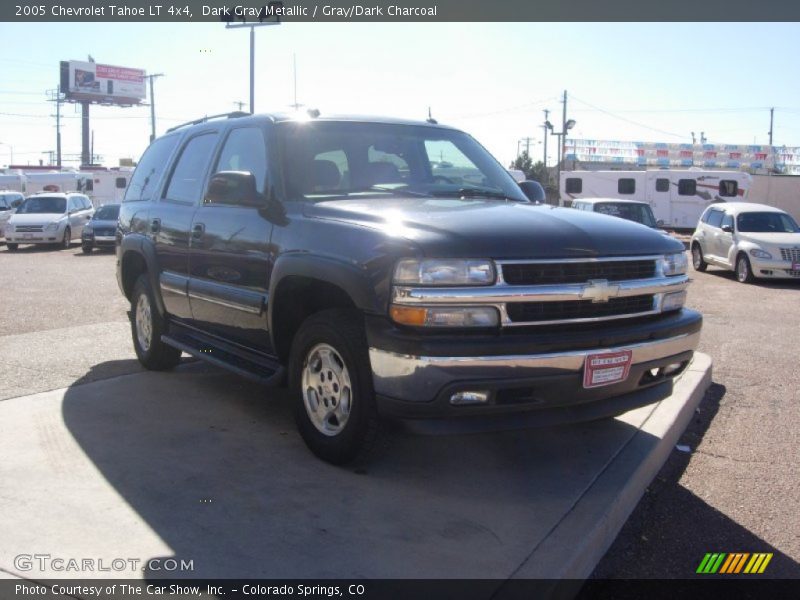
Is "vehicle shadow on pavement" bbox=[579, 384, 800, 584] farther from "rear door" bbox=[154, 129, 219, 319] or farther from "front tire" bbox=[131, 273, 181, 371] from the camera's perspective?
"front tire" bbox=[131, 273, 181, 371]

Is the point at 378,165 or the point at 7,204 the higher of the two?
the point at 378,165

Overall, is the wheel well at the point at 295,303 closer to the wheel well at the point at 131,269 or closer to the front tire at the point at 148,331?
the front tire at the point at 148,331

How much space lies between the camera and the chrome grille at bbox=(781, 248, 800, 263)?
15.6 meters

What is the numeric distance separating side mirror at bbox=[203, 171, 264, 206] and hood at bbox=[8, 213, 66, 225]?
72.7 feet

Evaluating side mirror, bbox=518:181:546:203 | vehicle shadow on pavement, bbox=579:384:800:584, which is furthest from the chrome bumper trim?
side mirror, bbox=518:181:546:203

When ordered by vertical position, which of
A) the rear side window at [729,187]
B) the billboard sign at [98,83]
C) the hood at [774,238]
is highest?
the billboard sign at [98,83]

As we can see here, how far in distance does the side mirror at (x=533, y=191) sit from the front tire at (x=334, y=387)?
2217 millimetres

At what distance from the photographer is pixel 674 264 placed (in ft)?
15.4

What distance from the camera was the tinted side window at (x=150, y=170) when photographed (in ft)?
22.2

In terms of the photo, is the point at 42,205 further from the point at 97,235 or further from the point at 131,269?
the point at 131,269

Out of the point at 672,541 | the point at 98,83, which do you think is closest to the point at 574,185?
the point at 672,541

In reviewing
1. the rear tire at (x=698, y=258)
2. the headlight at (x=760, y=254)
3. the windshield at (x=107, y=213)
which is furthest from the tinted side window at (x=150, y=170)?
the windshield at (x=107, y=213)

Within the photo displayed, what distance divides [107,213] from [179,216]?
790 inches

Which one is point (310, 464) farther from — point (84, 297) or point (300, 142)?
point (84, 297)
